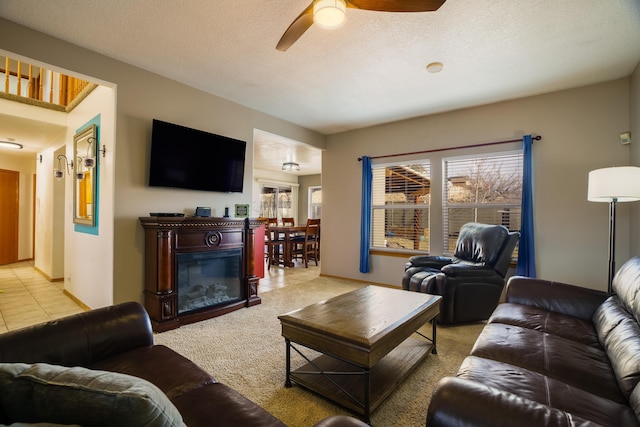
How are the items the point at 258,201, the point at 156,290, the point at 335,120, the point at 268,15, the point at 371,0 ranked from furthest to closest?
1. the point at 258,201
2. the point at 335,120
3. the point at 156,290
4. the point at 268,15
5. the point at 371,0

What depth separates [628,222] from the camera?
3109mm

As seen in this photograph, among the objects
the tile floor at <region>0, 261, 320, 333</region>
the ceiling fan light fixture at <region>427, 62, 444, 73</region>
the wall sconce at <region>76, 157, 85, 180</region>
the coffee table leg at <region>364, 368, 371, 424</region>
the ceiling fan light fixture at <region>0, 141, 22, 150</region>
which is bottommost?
the tile floor at <region>0, 261, 320, 333</region>

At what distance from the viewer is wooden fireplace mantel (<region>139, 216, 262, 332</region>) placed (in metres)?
2.89

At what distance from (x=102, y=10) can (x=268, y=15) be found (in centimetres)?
125

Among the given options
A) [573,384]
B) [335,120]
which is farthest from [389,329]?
[335,120]

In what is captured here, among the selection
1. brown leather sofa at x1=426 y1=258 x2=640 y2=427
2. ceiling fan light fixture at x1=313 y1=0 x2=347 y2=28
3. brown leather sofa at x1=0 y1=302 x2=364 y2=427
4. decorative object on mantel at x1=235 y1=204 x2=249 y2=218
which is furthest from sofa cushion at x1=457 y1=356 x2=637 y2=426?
decorative object on mantel at x1=235 y1=204 x2=249 y2=218

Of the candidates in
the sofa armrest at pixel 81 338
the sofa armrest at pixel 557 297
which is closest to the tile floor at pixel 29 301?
the sofa armrest at pixel 81 338

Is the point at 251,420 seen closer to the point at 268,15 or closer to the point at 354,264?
the point at 268,15

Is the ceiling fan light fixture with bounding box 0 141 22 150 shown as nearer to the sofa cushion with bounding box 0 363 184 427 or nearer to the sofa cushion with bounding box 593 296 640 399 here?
the sofa cushion with bounding box 0 363 184 427

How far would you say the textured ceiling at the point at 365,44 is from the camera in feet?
7.15

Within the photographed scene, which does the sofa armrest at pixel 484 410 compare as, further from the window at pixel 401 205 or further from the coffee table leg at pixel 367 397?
the window at pixel 401 205

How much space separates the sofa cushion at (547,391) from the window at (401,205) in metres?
3.24

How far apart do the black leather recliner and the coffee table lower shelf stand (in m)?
0.80

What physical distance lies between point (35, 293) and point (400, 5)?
571 cm
